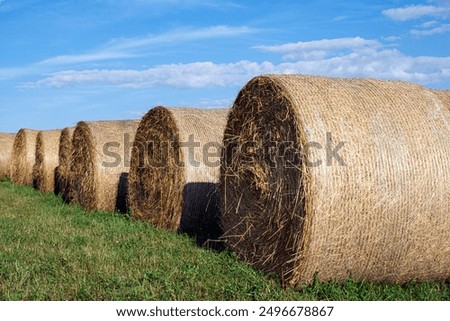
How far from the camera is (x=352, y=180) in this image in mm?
5973

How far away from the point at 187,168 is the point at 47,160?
919cm

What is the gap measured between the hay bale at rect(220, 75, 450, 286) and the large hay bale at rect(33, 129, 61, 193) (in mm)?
11699

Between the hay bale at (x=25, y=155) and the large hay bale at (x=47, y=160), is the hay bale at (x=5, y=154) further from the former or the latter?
the large hay bale at (x=47, y=160)

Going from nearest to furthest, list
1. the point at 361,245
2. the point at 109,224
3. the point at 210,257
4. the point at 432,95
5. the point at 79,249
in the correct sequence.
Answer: the point at 361,245 < the point at 432,95 < the point at 210,257 < the point at 79,249 < the point at 109,224

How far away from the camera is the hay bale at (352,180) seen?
597 cm

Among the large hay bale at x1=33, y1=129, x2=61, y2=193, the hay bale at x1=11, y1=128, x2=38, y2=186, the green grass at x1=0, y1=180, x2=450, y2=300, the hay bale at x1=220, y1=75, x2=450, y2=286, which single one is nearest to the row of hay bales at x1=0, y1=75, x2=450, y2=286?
the hay bale at x1=220, y1=75, x2=450, y2=286

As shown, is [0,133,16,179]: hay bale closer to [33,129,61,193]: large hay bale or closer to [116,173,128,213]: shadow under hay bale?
[33,129,61,193]: large hay bale

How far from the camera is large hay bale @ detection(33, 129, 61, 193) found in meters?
17.4

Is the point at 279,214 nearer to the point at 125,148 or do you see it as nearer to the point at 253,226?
the point at 253,226

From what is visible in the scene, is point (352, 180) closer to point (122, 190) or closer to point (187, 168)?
point (187, 168)

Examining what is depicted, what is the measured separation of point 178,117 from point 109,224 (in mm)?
2311

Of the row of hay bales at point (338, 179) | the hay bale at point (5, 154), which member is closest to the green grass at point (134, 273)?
the row of hay bales at point (338, 179)

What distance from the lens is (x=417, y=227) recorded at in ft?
20.6
